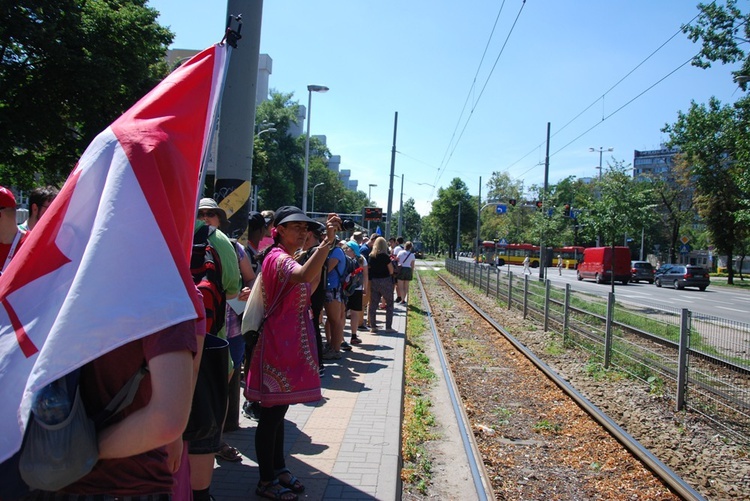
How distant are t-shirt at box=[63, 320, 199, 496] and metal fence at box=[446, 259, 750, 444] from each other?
584 cm

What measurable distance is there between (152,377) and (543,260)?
3092 cm

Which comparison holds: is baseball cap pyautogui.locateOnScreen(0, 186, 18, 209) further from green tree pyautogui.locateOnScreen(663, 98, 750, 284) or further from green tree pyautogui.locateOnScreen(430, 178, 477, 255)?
green tree pyautogui.locateOnScreen(430, 178, 477, 255)

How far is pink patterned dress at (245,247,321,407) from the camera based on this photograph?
3463 millimetres

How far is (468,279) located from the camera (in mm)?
30562

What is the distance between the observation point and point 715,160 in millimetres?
38656

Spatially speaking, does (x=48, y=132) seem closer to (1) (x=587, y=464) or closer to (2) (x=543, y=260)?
(1) (x=587, y=464)

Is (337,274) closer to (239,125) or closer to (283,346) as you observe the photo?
(239,125)

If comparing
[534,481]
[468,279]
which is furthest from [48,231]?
[468,279]

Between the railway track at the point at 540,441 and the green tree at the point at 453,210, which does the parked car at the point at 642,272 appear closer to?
the railway track at the point at 540,441

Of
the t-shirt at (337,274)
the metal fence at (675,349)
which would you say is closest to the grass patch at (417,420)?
the t-shirt at (337,274)

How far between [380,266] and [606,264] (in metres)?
32.1

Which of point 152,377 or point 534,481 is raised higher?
point 152,377

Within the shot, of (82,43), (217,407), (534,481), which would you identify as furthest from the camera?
(82,43)

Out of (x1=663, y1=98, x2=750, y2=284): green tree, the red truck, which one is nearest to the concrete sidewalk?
(x1=663, y1=98, x2=750, y2=284): green tree
